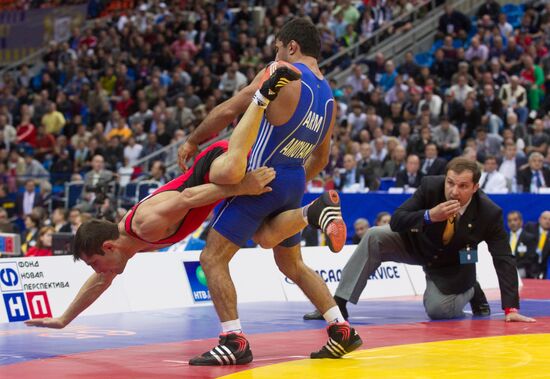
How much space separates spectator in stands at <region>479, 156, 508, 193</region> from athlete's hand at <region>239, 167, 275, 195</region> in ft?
29.6

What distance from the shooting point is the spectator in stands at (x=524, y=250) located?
1313cm

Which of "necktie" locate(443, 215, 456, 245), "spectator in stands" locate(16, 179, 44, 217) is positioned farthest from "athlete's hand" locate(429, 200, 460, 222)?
"spectator in stands" locate(16, 179, 44, 217)

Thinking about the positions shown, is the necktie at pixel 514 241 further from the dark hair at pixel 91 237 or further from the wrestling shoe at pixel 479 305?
the dark hair at pixel 91 237

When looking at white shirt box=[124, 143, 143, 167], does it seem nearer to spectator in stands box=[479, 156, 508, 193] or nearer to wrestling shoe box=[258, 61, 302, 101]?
spectator in stands box=[479, 156, 508, 193]

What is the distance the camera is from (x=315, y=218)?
5762 millimetres

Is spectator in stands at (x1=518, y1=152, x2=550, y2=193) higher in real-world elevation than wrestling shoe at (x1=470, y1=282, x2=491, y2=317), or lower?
higher

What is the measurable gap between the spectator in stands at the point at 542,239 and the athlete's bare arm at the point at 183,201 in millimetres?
7774

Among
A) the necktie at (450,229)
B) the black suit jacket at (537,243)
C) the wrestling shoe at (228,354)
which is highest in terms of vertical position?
the necktie at (450,229)

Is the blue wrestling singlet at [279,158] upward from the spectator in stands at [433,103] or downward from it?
downward

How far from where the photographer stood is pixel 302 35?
19.9 feet

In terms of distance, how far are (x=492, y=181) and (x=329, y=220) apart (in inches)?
362

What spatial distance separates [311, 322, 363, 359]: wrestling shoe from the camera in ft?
19.3

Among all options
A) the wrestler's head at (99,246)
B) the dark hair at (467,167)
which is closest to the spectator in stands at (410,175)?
the dark hair at (467,167)

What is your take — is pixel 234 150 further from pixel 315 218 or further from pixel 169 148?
pixel 169 148
